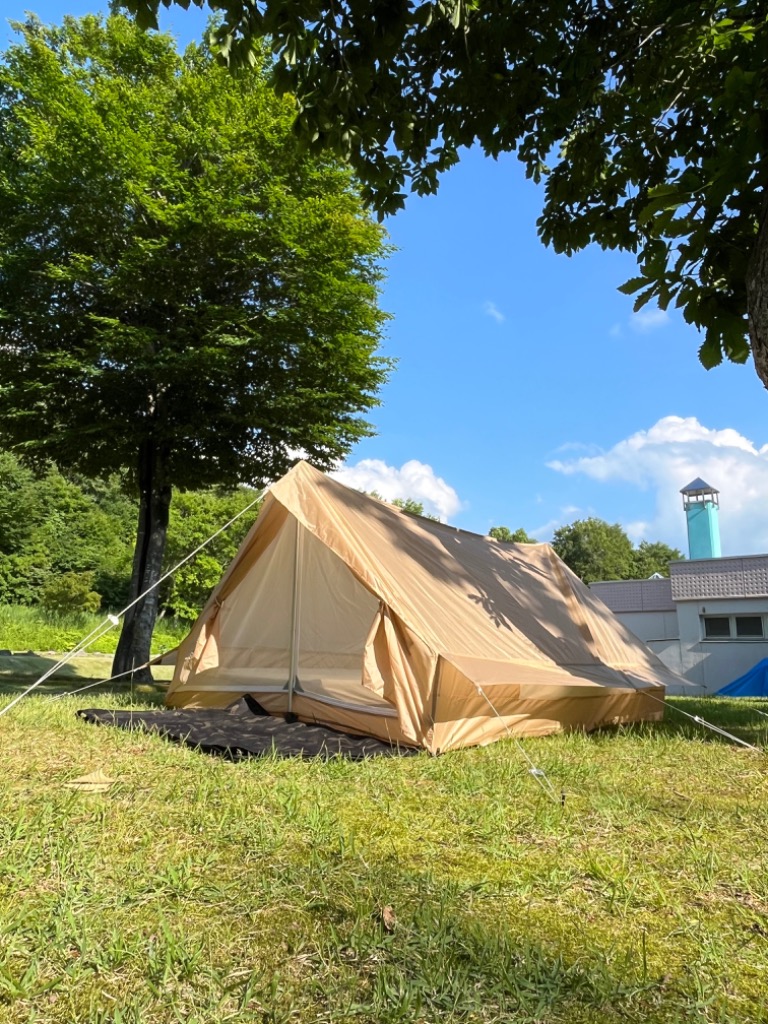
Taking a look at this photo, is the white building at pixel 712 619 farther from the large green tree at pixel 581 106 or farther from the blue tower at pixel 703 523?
the large green tree at pixel 581 106

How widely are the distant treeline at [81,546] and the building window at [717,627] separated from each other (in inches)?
531

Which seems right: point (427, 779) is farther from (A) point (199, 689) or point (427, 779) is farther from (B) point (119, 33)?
(B) point (119, 33)

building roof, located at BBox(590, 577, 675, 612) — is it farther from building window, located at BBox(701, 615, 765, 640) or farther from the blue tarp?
the blue tarp

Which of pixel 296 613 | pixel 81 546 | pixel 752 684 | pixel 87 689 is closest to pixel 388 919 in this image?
pixel 296 613

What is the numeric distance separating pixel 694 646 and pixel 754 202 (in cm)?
1761

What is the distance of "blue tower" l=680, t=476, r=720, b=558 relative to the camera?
72.8ft

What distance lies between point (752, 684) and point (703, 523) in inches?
294

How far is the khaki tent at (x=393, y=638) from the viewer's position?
15.7 feet

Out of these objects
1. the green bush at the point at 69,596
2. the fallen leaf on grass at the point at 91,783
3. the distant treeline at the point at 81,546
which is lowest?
the fallen leaf on grass at the point at 91,783

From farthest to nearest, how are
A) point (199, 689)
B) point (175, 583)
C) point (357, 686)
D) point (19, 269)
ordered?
point (175, 583)
point (19, 269)
point (199, 689)
point (357, 686)

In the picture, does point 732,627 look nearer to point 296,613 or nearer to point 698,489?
point 698,489

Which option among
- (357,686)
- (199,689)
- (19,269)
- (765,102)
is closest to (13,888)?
(357,686)

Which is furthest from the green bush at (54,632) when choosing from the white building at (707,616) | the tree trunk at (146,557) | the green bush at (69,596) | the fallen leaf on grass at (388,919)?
the fallen leaf on grass at (388,919)

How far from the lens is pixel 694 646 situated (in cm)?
1856
